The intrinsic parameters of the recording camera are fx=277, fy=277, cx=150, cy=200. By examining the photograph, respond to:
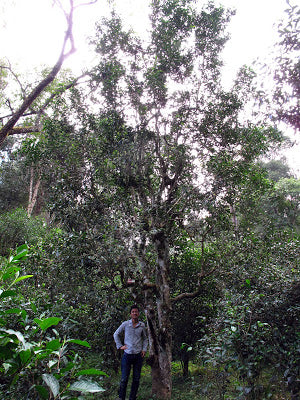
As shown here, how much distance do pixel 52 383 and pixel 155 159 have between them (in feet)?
20.4

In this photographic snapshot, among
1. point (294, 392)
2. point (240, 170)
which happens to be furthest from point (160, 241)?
point (294, 392)

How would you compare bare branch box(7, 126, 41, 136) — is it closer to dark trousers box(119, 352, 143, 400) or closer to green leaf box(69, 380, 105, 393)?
dark trousers box(119, 352, 143, 400)

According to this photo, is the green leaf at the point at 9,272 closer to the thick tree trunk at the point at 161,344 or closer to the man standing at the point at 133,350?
the man standing at the point at 133,350

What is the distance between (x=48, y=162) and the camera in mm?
6422

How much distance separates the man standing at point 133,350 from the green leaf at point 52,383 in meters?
3.78

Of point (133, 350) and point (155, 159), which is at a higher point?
point (155, 159)

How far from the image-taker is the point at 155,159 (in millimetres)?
7098

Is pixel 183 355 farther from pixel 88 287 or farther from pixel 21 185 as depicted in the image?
pixel 21 185

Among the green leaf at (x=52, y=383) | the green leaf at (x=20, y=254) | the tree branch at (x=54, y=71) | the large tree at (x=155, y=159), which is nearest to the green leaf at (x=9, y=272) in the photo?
the green leaf at (x=20, y=254)

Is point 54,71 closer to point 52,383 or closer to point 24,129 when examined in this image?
point 24,129

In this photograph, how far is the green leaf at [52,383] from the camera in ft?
3.75

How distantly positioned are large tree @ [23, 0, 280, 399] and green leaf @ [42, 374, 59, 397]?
364 cm

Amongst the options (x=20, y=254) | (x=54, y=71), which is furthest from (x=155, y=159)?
(x=20, y=254)

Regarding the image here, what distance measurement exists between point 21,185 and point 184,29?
17.1m
